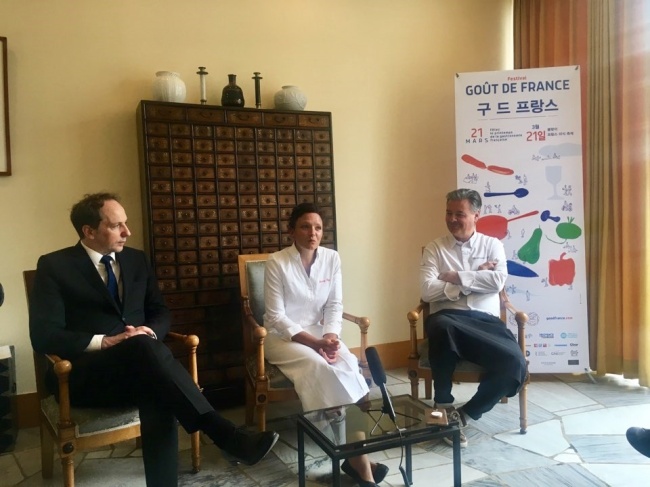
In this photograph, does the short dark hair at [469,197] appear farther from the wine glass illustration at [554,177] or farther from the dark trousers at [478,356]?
the wine glass illustration at [554,177]

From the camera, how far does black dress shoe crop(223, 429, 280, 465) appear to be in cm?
205

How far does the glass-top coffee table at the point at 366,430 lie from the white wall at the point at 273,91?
1884 mm

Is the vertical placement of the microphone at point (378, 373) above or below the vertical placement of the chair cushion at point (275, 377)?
above

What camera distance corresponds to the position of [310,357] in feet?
8.72

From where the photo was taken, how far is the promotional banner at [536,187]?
3.64 metres

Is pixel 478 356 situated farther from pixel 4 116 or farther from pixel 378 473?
pixel 4 116

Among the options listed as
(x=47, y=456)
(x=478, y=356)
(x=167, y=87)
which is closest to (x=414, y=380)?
(x=478, y=356)

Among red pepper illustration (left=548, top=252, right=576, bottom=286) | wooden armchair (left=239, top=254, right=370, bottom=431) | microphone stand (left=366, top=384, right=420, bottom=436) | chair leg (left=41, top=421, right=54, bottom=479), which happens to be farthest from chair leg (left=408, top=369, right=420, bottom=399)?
chair leg (left=41, top=421, right=54, bottom=479)

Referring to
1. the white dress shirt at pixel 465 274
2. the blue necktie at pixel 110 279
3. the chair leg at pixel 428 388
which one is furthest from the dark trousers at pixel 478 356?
the blue necktie at pixel 110 279

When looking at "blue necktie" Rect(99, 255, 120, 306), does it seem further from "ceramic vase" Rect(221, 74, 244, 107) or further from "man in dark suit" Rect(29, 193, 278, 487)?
"ceramic vase" Rect(221, 74, 244, 107)

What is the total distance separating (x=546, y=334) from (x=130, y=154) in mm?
3099

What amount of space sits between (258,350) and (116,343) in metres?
0.72

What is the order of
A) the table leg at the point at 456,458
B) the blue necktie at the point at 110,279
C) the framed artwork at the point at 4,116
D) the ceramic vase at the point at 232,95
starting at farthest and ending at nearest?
1. the ceramic vase at the point at 232,95
2. the framed artwork at the point at 4,116
3. the blue necktie at the point at 110,279
4. the table leg at the point at 456,458

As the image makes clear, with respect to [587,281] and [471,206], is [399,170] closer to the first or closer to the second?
[471,206]
